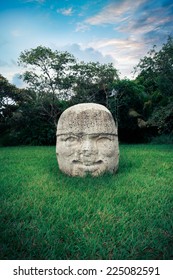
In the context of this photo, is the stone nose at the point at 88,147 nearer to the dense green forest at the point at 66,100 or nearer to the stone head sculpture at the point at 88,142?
the stone head sculpture at the point at 88,142

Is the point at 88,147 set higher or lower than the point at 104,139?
lower

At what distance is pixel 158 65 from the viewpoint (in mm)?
12398

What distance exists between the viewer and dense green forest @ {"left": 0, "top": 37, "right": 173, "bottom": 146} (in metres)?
15.4

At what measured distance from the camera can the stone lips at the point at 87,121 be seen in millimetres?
5309

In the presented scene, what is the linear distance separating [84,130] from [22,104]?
44.9ft

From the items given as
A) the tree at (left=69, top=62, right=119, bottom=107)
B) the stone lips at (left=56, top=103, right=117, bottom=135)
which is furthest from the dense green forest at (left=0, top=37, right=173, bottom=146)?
the stone lips at (left=56, top=103, right=117, bottom=135)

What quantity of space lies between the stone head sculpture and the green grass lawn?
12.7 inches

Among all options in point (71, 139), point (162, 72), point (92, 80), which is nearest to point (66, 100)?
point (92, 80)

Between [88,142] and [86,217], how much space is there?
2345 mm

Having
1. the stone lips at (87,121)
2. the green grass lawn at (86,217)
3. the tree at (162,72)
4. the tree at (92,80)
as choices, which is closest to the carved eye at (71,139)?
the stone lips at (87,121)

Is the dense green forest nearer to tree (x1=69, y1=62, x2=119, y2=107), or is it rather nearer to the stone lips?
tree (x1=69, y1=62, x2=119, y2=107)

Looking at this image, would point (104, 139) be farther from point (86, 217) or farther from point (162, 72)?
point (162, 72)

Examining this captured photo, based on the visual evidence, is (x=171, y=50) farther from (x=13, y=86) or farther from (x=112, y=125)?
(x=13, y=86)

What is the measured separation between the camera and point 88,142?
5281mm
